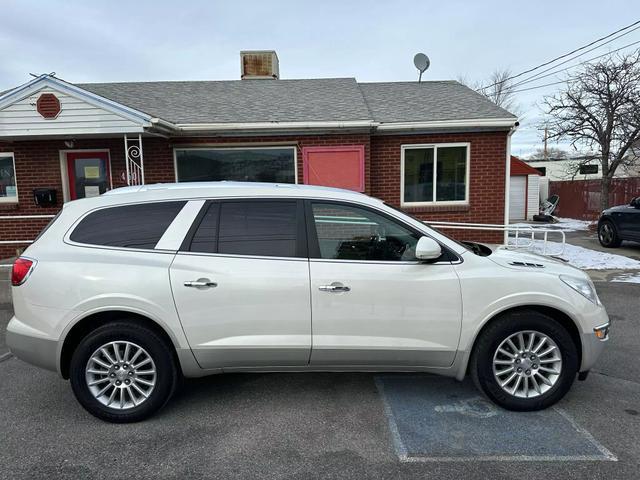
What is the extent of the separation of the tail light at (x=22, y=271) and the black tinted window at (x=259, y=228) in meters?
1.39

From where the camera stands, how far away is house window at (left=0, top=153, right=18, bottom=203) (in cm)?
904

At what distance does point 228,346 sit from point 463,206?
7378 mm

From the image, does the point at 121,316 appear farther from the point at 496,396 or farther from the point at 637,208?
the point at 637,208

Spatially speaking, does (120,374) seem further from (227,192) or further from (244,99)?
(244,99)

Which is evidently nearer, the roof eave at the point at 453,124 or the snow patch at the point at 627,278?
the snow patch at the point at 627,278

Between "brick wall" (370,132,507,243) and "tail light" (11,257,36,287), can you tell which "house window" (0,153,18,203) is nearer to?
Result: "tail light" (11,257,36,287)

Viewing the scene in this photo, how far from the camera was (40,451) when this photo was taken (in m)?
2.93

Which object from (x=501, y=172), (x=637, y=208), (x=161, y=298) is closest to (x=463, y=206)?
(x=501, y=172)

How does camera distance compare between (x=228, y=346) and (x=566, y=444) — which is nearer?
(x=566, y=444)

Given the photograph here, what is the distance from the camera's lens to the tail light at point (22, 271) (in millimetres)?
3240

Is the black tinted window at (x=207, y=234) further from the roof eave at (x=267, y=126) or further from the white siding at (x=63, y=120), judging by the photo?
the roof eave at (x=267, y=126)

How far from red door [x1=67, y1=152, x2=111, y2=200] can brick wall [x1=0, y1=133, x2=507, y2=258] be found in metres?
0.18

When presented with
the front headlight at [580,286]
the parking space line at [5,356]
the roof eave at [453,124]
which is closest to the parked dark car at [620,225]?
the roof eave at [453,124]

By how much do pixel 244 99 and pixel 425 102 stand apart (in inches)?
163
